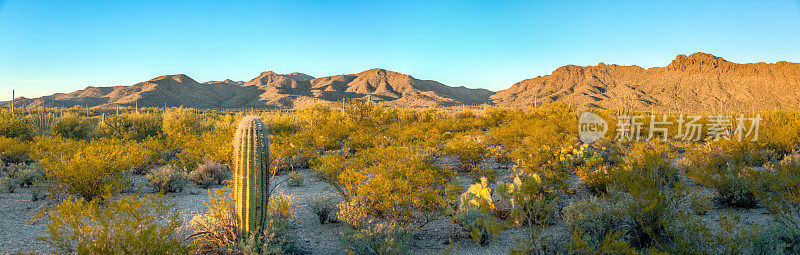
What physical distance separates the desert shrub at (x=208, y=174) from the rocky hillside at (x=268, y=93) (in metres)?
41.3

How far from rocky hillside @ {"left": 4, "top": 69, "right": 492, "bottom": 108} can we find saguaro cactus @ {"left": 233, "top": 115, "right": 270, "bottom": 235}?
152ft

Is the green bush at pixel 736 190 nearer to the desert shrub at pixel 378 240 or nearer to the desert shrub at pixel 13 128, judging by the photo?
the desert shrub at pixel 378 240

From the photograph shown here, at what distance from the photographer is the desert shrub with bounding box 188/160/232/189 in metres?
8.70

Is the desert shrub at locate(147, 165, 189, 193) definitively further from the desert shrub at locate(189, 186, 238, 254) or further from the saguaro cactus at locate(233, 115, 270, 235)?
the saguaro cactus at locate(233, 115, 270, 235)

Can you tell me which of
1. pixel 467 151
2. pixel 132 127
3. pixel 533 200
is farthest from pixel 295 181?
pixel 132 127

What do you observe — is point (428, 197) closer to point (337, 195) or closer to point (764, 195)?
point (337, 195)

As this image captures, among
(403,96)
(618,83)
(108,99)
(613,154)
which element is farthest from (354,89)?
(613,154)

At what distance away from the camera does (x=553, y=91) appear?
7812cm

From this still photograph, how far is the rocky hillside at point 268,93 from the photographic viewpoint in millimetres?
57094

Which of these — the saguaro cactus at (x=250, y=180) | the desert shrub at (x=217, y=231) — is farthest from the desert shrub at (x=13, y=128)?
the saguaro cactus at (x=250, y=180)

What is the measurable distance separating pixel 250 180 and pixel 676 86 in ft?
271

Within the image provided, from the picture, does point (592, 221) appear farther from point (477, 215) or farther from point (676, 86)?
point (676, 86)

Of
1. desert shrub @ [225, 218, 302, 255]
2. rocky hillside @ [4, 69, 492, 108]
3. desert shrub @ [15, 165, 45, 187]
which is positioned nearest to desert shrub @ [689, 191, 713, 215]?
desert shrub @ [225, 218, 302, 255]

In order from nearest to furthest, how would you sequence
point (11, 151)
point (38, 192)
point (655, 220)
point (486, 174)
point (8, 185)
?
point (655, 220) → point (38, 192) → point (8, 185) → point (486, 174) → point (11, 151)
